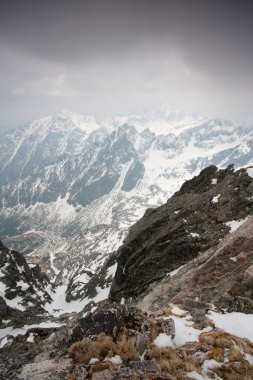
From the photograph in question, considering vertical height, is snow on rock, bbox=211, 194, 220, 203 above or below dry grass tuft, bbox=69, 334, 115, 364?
above

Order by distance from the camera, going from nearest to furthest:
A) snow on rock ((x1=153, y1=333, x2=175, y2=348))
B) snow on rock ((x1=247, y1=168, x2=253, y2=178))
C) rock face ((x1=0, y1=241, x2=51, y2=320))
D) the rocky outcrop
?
snow on rock ((x1=153, y1=333, x2=175, y2=348)), the rocky outcrop, snow on rock ((x1=247, y1=168, x2=253, y2=178)), rock face ((x1=0, y1=241, x2=51, y2=320))

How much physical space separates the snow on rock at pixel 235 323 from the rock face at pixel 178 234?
84.5 feet

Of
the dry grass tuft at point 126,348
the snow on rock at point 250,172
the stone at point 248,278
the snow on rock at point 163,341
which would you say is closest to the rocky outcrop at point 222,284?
the stone at point 248,278

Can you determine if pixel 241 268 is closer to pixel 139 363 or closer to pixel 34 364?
pixel 139 363

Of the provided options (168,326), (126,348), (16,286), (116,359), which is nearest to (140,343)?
(126,348)

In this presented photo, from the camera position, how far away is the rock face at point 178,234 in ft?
154

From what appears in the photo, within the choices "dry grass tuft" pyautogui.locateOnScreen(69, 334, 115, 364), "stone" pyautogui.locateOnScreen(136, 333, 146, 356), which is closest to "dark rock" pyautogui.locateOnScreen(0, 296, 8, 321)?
"dry grass tuft" pyautogui.locateOnScreen(69, 334, 115, 364)

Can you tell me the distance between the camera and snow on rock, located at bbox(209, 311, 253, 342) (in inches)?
639

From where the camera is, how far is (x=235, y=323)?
1738 centimetres

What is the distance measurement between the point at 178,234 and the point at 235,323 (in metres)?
35.0

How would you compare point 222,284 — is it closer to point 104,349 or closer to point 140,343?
point 140,343

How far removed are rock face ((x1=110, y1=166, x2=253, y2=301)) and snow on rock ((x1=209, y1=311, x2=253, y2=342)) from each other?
25.8 meters

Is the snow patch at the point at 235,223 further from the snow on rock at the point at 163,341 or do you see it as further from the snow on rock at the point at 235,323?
the snow on rock at the point at 163,341

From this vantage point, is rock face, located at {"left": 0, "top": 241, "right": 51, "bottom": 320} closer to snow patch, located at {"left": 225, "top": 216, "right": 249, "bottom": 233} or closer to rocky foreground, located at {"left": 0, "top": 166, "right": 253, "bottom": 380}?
snow patch, located at {"left": 225, "top": 216, "right": 249, "bottom": 233}
